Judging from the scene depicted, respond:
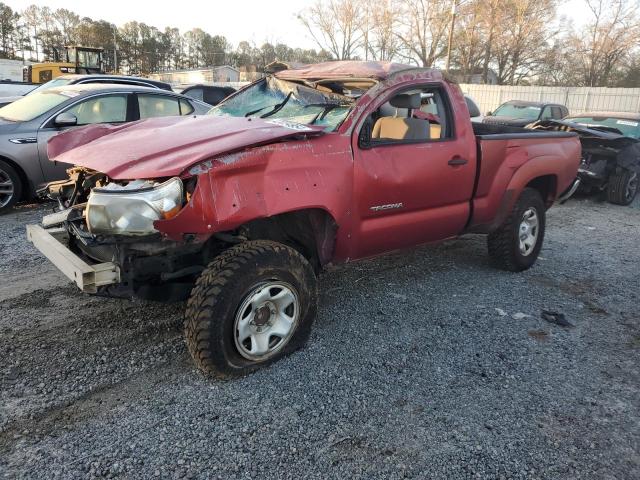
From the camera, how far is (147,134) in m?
3.31

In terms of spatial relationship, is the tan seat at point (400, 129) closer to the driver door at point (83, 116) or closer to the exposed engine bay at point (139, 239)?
the exposed engine bay at point (139, 239)

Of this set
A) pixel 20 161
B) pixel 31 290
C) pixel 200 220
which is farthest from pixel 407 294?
pixel 20 161

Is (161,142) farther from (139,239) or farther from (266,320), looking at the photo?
(266,320)

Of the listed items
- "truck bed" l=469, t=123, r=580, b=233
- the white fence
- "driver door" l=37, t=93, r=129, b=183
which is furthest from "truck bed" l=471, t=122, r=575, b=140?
the white fence

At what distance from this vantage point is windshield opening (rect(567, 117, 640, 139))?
10.4m

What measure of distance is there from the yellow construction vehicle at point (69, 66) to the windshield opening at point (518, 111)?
15.2m

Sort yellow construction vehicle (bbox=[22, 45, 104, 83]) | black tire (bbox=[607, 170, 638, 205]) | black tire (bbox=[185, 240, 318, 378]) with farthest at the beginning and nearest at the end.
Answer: yellow construction vehicle (bbox=[22, 45, 104, 83]) < black tire (bbox=[607, 170, 638, 205]) < black tire (bbox=[185, 240, 318, 378])

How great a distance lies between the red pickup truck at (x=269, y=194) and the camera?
8.95 ft

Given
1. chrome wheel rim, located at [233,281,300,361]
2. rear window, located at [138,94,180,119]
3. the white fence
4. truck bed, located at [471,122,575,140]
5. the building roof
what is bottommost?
chrome wheel rim, located at [233,281,300,361]

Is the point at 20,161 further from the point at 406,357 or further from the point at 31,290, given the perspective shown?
Result: the point at 406,357

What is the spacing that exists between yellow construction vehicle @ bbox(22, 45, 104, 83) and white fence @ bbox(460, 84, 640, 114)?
16.9 m

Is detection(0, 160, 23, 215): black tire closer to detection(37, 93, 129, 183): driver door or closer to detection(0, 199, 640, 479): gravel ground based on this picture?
detection(37, 93, 129, 183): driver door

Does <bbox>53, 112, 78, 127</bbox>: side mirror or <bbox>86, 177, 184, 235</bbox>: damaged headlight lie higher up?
<bbox>53, 112, 78, 127</bbox>: side mirror

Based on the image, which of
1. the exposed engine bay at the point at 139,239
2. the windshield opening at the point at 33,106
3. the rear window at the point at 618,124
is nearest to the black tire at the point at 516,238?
the exposed engine bay at the point at 139,239
